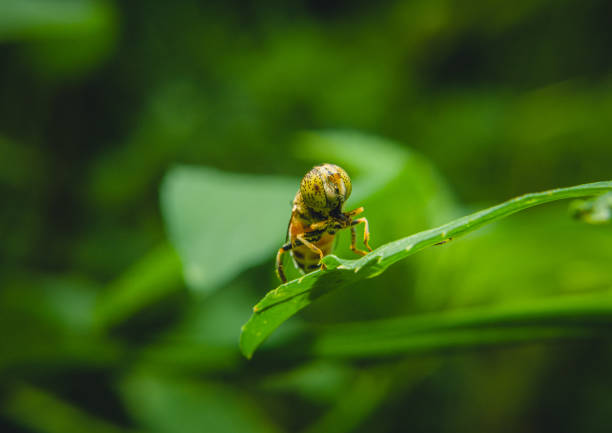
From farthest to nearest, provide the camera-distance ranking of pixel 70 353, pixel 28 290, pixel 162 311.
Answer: pixel 162 311 → pixel 28 290 → pixel 70 353

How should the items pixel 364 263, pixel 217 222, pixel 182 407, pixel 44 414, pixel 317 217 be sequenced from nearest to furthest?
1. pixel 364 263
2. pixel 217 222
3. pixel 317 217
4. pixel 44 414
5. pixel 182 407

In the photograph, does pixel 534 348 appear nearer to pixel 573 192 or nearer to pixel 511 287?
pixel 511 287

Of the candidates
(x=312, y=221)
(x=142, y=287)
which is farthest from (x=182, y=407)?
(x=312, y=221)

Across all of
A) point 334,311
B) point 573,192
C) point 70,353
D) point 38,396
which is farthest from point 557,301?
point 38,396

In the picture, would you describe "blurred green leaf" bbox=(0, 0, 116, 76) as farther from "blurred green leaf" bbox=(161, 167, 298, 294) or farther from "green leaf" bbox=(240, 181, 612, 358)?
"green leaf" bbox=(240, 181, 612, 358)

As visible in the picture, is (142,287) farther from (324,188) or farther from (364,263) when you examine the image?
(364,263)

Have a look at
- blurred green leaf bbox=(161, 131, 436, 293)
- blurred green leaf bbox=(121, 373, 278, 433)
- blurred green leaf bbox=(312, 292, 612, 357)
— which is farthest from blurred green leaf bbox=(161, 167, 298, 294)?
blurred green leaf bbox=(121, 373, 278, 433)
